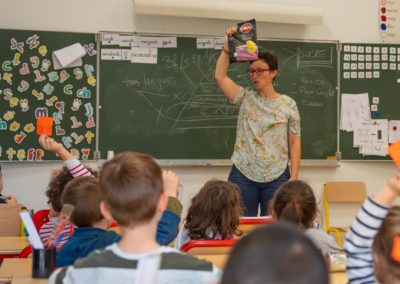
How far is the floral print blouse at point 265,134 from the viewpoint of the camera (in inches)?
166

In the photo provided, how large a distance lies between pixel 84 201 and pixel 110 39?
10.3ft

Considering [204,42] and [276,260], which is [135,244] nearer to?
[276,260]

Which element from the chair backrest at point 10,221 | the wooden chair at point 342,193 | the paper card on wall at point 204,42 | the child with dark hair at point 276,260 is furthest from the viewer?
the wooden chair at point 342,193

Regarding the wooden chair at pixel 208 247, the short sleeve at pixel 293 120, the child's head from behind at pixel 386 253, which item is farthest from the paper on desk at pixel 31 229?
the short sleeve at pixel 293 120

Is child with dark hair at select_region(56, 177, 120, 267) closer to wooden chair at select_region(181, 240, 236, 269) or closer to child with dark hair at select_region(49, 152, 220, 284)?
child with dark hair at select_region(49, 152, 220, 284)

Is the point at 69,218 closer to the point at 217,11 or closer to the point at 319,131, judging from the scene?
the point at 217,11

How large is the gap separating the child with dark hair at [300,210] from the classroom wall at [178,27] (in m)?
2.58

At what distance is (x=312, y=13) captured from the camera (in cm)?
533

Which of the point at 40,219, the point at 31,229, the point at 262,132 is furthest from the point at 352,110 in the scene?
the point at 31,229

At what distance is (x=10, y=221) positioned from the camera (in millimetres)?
3623

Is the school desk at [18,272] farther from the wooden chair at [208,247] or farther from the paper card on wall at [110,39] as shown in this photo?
the paper card on wall at [110,39]

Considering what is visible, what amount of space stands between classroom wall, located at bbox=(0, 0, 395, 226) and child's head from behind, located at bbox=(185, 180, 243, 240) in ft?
7.54

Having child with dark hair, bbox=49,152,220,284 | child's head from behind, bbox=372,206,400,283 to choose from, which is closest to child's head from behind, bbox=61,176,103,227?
child with dark hair, bbox=49,152,220,284

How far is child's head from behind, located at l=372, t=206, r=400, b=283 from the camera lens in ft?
4.44
